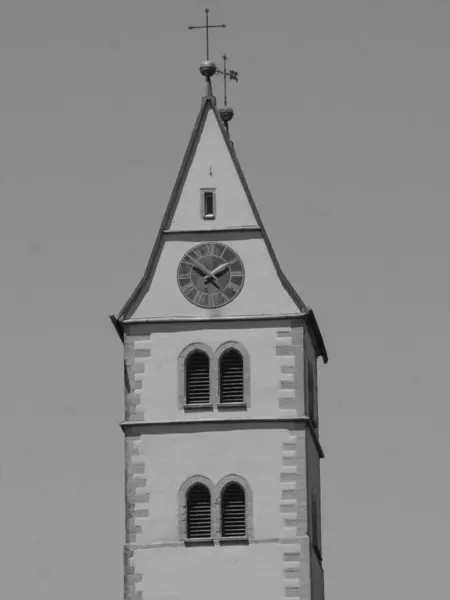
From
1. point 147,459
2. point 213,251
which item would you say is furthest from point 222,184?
point 147,459

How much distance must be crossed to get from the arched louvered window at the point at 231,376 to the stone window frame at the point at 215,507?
2.13 meters

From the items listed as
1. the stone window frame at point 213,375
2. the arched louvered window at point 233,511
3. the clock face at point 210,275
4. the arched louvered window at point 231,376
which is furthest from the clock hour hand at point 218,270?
the arched louvered window at point 233,511

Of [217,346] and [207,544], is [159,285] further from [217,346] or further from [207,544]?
[207,544]

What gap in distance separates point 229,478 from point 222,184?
26.5ft

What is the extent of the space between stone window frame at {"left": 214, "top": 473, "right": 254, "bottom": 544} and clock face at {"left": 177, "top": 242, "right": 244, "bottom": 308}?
15.5ft

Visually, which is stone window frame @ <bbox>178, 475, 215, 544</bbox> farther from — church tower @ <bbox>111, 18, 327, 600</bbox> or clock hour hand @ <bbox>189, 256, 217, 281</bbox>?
clock hour hand @ <bbox>189, 256, 217, 281</bbox>

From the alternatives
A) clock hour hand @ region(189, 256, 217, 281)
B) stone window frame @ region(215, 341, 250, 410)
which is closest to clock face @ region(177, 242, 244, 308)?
clock hour hand @ region(189, 256, 217, 281)

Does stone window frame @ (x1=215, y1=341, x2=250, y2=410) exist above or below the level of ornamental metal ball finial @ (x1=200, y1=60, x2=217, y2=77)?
below

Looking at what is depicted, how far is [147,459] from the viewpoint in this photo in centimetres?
7388

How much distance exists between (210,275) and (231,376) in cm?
274

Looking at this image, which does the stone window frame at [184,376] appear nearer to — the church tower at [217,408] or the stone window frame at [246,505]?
the church tower at [217,408]

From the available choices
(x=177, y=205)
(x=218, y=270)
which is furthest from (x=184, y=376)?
(x=177, y=205)

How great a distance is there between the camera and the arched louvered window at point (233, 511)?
240 ft

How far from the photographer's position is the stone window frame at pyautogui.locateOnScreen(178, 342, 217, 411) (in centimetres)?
7412
